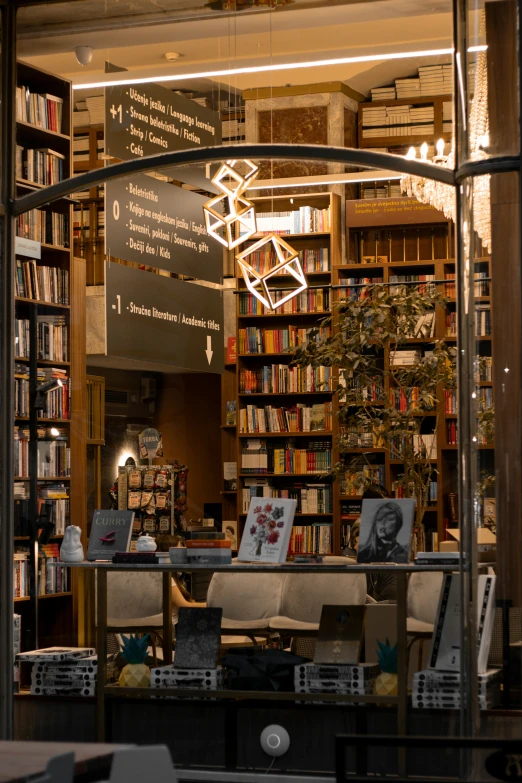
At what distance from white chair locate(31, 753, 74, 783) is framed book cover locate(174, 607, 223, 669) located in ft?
7.93

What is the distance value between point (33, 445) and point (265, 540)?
136 centimetres

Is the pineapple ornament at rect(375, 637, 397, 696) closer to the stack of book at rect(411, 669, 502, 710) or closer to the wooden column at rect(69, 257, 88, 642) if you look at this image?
the stack of book at rect(411, 669, 502, 710)

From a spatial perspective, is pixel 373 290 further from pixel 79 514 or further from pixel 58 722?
pixel 58 722

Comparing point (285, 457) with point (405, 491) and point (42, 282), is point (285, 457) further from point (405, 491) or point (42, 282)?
point (42, 282)

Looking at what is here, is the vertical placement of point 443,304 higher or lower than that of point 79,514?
higher

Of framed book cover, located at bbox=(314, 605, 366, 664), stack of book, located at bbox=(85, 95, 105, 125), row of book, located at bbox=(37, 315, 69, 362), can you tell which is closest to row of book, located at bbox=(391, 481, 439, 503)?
framed book cover, located at bbox=(314, 605, 366, 664)

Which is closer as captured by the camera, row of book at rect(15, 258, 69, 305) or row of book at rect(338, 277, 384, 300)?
row of book at rect(15, 258, 69, 305)

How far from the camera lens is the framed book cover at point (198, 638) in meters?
5.70

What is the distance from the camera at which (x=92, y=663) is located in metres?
5.81

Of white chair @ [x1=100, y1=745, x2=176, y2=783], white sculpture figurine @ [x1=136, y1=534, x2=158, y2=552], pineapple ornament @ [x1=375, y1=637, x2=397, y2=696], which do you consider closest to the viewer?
white chair @ [x1=100, y1=745, x2=176, y2=783]

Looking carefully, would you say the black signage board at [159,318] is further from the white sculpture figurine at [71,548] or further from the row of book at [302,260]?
the white sculpture figurine at [71,548]

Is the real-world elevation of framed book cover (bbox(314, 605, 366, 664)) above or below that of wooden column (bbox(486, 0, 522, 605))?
below

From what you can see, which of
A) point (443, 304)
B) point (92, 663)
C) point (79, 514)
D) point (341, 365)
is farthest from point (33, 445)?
point (443, 304)

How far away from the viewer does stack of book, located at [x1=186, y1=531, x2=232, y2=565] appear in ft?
18.7
